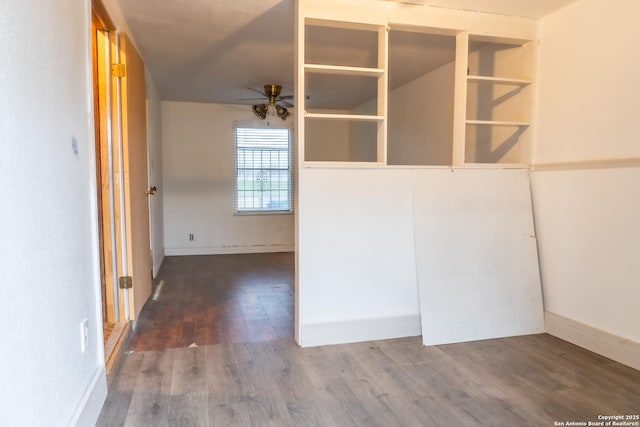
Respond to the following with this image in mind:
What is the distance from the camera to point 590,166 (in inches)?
104

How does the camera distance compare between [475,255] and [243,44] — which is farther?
[243,44]

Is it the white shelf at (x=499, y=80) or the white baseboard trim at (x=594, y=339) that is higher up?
the white shelf at (x=499, y=80)

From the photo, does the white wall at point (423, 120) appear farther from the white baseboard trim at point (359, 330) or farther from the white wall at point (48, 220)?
the white wall at point (48, 220)

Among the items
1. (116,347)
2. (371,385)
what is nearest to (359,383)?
(371,385)

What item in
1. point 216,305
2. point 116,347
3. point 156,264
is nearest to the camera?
point 116,347

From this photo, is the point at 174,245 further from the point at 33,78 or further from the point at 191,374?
the point at 33,78

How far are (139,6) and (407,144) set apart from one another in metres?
3.30

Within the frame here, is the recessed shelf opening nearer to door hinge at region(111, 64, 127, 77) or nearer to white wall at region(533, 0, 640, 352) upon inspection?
white wall at region(533, 0, 640, 352)

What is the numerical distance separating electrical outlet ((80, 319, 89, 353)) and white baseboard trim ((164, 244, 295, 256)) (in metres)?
4.59

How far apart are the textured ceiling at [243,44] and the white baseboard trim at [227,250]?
7.78 ft

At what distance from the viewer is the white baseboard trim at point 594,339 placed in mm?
2406

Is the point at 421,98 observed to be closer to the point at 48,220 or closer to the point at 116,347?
the point at 116,347

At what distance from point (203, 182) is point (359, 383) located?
4.81m

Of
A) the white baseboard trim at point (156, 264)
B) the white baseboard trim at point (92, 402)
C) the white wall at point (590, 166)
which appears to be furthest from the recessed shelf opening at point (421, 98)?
the white baseboard trim at point (156, 264)
